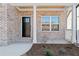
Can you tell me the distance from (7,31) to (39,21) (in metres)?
4.96

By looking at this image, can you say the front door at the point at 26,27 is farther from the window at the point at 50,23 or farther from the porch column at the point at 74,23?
the porch column at the point at 74,23

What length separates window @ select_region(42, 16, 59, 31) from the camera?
1675 cm

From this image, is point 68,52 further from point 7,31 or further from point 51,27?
point 51,27

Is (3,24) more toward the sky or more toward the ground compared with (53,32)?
more toward the sky

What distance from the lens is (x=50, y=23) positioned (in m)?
16.8

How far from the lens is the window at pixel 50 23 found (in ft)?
55.0

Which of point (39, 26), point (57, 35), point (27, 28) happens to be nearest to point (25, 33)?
point (27, 28)

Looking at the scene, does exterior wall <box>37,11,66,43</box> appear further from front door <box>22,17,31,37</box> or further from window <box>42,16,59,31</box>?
front door <box>22,17,31,37</box>

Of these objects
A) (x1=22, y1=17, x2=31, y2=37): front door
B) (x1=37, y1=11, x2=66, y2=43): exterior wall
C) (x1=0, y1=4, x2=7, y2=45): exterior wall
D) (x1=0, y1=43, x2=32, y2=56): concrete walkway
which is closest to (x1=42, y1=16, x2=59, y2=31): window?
(x1=37, y1=11, x2=66, y2=43): exterior wall

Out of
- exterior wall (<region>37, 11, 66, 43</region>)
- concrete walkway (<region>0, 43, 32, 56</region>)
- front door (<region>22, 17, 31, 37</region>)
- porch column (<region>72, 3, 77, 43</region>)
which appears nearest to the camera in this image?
concrete walkway (<region>0, 43, 32, 56</region>)

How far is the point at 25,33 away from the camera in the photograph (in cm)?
1728

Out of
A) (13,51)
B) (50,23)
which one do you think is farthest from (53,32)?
(13,51)

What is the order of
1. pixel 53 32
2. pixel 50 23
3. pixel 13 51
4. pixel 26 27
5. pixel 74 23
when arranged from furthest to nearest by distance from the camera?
pixel 26 27
pixel 50 23
pixel 53 32
pixel 74 23
pixel 13 51

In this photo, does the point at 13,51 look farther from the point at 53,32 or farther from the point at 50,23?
the point at 50,23
